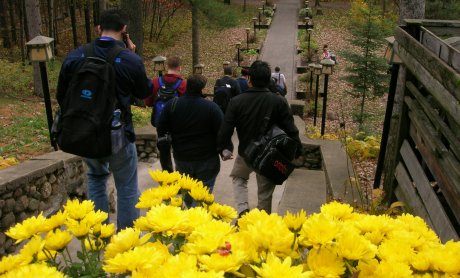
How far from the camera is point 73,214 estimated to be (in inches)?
56.5

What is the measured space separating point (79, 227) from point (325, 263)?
0.74m

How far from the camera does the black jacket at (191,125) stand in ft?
15.1

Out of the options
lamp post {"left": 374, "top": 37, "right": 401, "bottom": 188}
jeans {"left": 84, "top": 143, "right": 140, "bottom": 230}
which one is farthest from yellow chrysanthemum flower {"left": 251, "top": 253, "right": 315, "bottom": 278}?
lamp post {"left": 374, "top": 37, "right": 401, "bottom": 188}

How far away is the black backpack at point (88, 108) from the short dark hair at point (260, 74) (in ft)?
5.07

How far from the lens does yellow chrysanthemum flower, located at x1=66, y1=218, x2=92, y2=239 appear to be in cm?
138

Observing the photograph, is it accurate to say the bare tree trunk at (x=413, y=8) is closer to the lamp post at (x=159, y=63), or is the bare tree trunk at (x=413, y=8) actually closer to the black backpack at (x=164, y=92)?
the black backpack at (x=164, y=92)

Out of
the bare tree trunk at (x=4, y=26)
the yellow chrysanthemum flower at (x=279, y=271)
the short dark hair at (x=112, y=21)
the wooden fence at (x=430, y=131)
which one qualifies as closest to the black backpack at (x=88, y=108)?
the short dark hair at (x=112, y=21)

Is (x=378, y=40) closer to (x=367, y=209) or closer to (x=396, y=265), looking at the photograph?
(x=367, y=209)

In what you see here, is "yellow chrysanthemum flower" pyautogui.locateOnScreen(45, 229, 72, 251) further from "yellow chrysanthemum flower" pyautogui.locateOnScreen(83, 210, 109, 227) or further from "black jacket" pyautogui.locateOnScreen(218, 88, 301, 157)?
"black jacket" pyautogui.locateOnScreen(218, 88, 301, 157)

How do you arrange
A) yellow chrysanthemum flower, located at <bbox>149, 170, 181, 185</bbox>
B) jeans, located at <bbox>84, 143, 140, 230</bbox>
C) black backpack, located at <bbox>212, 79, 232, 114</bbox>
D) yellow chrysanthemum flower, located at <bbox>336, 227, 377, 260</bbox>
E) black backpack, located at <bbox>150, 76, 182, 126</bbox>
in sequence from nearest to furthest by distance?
yellow chrysanthemum flower, located at <bbox>336, 227, 377, 260</bbox> → yellow chrysanthemum flower, located at <bbox>149, 170, 181, 185</bbox> → jeans, located at <bbox>84, 143, 140, 230</bbox> → black backpack, located at <bbox>150, 76, 182, 126</bbox> → black backpack, located at <bbox>212, 79, 232, 114</bbox>

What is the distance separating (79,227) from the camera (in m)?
1.39

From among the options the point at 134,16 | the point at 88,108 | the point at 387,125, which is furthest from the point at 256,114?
the point at 134,16

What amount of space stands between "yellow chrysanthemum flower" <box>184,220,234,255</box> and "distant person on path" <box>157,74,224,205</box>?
10.9 feet

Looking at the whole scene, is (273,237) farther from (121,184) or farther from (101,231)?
(121,184)
